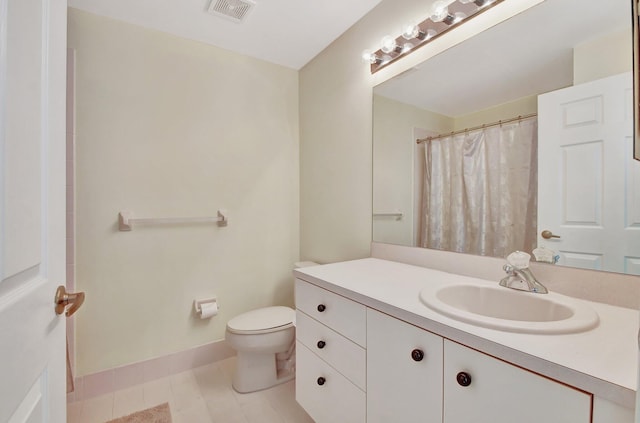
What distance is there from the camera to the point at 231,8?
1684mm

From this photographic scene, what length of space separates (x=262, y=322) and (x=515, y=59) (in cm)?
186

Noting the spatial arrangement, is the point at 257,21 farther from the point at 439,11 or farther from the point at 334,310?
the point at 334,310

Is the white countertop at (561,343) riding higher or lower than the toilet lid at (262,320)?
higher

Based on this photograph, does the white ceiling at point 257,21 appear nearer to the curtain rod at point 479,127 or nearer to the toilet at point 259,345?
the curtain rod at point 479,127

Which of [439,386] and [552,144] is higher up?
[552,144]

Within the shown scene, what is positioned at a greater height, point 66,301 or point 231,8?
point 231,8

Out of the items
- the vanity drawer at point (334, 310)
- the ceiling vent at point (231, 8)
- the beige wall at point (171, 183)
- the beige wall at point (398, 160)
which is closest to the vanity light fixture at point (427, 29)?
the beige wall at point (398, 160)

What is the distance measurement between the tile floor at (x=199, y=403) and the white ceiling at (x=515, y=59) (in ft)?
6.00

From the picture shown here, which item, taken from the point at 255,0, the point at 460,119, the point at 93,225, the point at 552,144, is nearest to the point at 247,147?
the point at 255,0

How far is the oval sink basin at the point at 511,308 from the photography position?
0.70m

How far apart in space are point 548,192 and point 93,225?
7.59 ft

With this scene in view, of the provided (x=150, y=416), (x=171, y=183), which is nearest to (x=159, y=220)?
(x=171, y=183)

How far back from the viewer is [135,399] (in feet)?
5.51

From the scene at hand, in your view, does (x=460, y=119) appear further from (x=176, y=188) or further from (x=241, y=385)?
(x=241, y=385)
